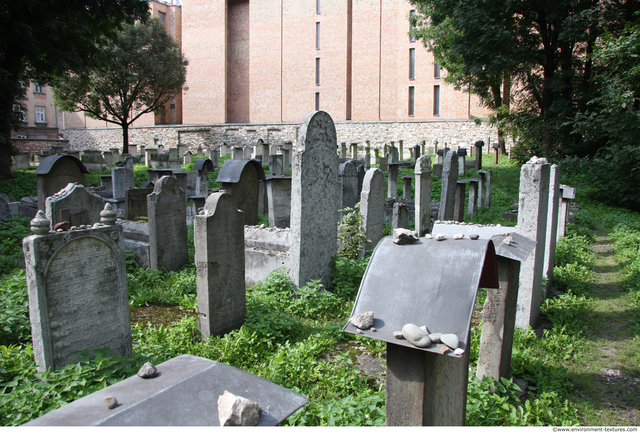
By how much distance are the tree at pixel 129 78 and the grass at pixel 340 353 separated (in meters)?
22.7

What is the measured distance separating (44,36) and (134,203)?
350 inches

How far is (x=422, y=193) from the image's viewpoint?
874cm

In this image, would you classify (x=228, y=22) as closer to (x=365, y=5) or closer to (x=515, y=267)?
(x=365, y=5)

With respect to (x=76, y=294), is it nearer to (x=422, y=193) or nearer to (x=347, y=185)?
(x=422, y=193)

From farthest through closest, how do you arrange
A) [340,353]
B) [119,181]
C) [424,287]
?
[119,181] < [340,353] < [424,287]

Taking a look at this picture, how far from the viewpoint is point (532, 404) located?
3.59 m

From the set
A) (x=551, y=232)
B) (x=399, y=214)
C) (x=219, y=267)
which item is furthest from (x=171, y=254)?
(x=551, y=232)

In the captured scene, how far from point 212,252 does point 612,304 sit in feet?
17.4

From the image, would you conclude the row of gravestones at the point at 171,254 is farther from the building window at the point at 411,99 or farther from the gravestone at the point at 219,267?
the building window at the point at 411,99

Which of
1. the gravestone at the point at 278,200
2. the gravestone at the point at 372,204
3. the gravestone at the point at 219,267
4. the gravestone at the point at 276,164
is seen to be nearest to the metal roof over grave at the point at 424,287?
the gravestone at the point at 219,267

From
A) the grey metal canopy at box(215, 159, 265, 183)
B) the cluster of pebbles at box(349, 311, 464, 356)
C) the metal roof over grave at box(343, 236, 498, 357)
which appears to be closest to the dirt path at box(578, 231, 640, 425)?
the metal roof over grave at box(343, 236, 498, 357)

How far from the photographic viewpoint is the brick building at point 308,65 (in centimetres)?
3322

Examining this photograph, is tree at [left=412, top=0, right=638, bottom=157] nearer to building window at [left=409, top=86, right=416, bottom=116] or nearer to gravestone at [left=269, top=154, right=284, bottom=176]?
gravestone at [left=269, top=154, right=284, bottom=176]

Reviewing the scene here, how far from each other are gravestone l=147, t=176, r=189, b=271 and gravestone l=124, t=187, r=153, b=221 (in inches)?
111
